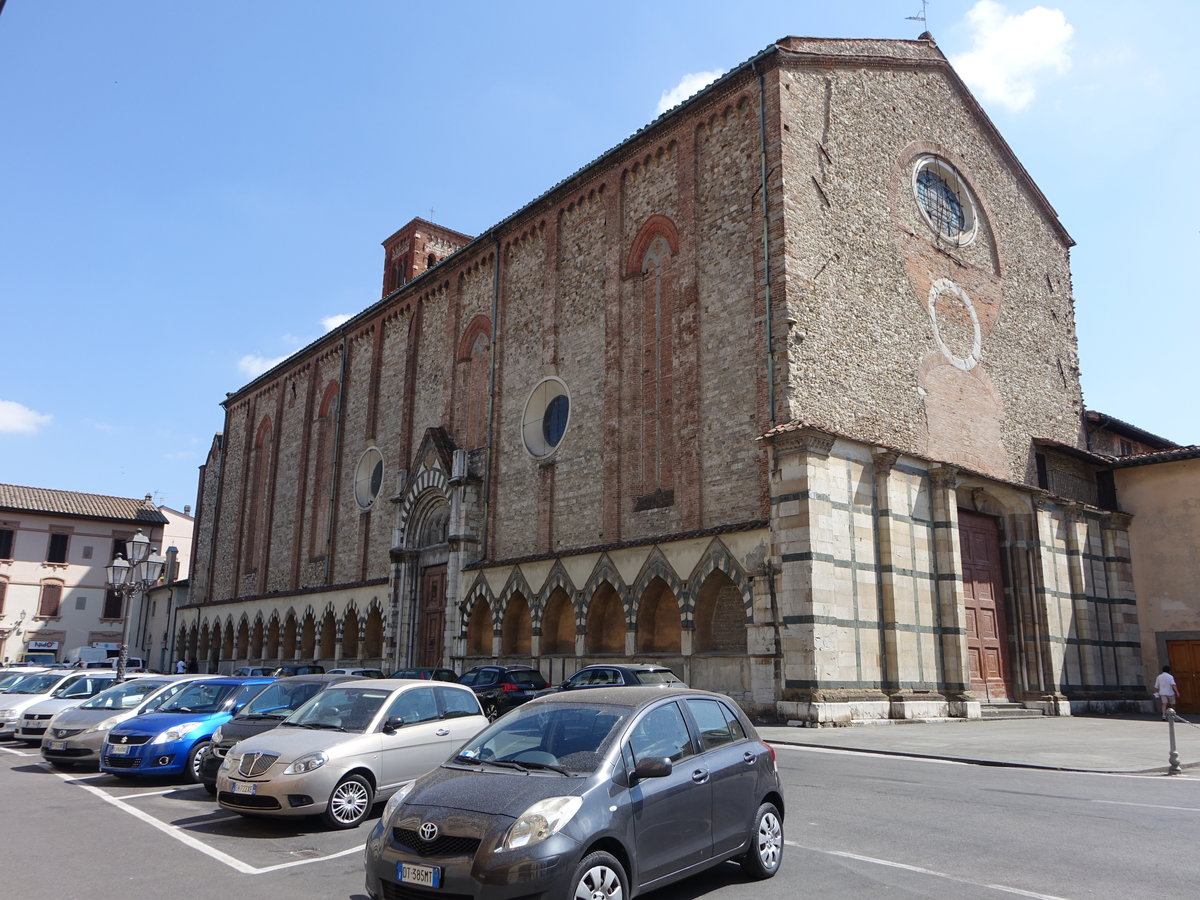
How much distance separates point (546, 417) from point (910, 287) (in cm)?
1150

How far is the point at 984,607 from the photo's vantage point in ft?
78.6

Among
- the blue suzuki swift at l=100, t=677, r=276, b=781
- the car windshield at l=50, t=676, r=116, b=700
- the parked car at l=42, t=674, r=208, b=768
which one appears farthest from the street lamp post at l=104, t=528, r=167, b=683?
the blue suzuki swift at l=100, t=677, r=276, b=781

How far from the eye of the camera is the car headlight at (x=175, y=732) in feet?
38.9

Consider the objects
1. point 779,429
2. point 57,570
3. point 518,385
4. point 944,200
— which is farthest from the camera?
point 57,570

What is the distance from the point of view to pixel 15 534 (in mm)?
52906

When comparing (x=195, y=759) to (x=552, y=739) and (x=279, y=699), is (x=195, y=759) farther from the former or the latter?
(x=552, y=739)

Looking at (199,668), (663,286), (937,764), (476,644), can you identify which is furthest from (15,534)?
(937,764)

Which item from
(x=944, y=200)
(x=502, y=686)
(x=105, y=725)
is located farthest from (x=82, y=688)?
(x=944, y=200)

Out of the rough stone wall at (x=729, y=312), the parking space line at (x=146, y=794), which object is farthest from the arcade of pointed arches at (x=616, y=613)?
the parking space line at (x=146, y=794)

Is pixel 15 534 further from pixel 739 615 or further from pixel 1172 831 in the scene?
pixel 1172 831

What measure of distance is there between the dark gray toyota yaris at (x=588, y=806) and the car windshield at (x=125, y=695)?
1028cm

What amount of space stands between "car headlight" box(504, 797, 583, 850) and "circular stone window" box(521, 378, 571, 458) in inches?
864

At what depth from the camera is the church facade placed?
66.6ft

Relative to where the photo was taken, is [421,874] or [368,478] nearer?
[421,874]
